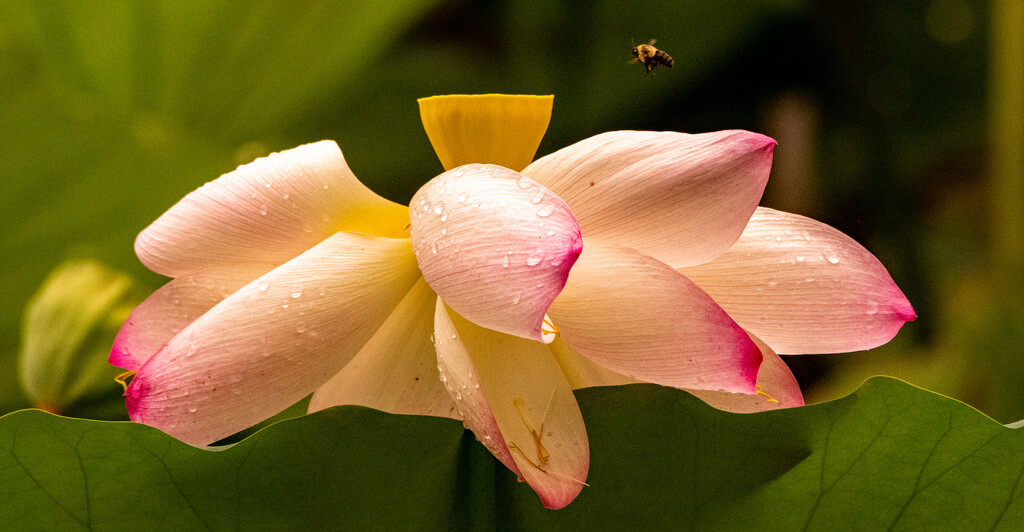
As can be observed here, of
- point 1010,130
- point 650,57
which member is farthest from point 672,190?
point 1010,130

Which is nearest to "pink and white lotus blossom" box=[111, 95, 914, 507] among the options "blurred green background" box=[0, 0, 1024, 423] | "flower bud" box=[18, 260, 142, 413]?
"flower bud" box=[18, 260, 142, 413]

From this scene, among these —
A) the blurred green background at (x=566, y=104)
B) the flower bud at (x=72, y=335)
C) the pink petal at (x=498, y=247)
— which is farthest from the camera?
the blurred green background at (x=566, y=104)

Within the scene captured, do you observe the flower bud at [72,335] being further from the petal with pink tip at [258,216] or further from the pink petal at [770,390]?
the pink petal at [770,390]

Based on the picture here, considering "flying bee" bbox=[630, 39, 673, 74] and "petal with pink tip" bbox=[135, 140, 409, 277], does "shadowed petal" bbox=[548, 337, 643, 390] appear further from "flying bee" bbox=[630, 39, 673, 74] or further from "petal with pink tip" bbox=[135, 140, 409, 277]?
"flying bee" bbox=[630, 39, 673, 74]

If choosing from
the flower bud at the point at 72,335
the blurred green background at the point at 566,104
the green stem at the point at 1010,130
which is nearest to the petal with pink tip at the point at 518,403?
the flower bud at the point at 72,335

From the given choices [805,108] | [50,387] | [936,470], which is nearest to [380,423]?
[936,470]

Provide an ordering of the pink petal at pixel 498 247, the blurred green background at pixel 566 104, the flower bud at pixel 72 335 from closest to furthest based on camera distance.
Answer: the pink petal at pixel 498 247 < the flower bud at pixel 72 335 < the blurred green background at pixel 566 104

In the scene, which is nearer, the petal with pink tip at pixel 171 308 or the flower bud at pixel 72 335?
the petal with pink tip at pixel 171 308
